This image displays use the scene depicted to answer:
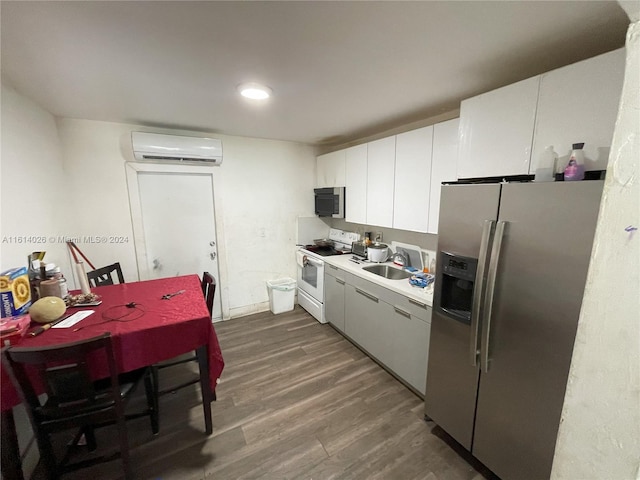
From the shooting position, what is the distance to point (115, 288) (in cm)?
209

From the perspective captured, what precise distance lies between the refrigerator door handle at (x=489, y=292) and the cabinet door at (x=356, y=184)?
1.65 m

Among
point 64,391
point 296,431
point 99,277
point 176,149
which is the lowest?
point 296,431

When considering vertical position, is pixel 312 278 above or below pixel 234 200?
below

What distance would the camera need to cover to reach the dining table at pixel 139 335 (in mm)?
1219

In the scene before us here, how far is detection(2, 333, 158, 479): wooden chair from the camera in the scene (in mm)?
1099

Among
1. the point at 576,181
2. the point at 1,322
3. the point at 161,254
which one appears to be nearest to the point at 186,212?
the point at 161,254

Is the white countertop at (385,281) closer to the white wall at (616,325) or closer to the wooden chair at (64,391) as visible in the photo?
the white wall at (616,325)

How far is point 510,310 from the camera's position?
1285mm

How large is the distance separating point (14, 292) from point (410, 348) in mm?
2616

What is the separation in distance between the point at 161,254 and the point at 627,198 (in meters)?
3.53

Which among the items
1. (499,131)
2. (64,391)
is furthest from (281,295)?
(499,131)

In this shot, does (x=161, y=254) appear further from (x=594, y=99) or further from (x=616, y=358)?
(x=594, y=99)

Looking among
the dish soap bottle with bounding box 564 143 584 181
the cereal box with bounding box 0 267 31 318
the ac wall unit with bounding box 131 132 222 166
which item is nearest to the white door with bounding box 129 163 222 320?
the ac wall unit with bounding box 131 132 222 166

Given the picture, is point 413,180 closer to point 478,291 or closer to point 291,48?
point 478,291
